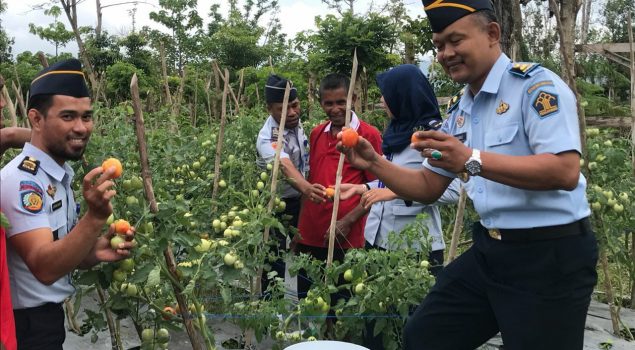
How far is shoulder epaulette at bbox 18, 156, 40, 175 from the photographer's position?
1.72m

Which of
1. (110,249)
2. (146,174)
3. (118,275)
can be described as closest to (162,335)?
(118,275)

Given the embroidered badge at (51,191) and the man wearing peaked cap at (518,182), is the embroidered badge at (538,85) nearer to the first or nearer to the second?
the man wearing peaked cap at (518,182)

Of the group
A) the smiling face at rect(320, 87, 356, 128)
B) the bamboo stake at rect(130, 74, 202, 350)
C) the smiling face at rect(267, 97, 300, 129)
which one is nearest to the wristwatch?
the bamboo stake at rect(130, 74, 202, 350)

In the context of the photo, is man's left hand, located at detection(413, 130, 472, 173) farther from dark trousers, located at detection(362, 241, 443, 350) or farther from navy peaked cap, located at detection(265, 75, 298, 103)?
navy peaked cap, located at detection(265, 75, 298, 103)

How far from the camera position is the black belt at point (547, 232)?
167 cm

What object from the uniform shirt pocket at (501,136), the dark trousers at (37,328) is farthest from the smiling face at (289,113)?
the dark trousers at (37,328)

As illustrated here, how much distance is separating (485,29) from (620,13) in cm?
2866

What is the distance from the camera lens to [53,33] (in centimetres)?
2086

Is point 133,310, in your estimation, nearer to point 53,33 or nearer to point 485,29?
point 485,29

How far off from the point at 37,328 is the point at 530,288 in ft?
4.78

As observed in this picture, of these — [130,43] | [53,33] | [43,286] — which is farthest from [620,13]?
[43,286]

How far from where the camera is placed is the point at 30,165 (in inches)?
68.7

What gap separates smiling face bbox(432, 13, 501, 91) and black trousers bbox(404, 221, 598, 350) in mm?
509

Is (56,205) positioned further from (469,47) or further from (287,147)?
(287,147)
